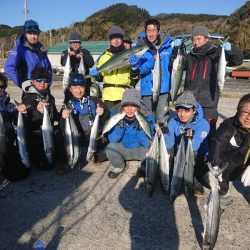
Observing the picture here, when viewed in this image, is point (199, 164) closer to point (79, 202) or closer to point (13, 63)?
point (79, 202)

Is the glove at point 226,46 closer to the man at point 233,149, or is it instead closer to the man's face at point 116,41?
the man at point 233,149

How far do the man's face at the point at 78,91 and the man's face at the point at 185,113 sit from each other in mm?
1769

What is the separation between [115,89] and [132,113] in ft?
2.94

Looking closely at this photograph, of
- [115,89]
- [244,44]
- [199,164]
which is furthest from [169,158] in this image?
[244,44]

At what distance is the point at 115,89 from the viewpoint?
230 inches

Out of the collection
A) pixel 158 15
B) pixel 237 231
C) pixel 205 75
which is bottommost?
pixel 237 231

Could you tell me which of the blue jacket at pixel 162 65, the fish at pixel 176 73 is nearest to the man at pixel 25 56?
the blue jacket at pixel 162 65

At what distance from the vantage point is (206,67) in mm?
5305

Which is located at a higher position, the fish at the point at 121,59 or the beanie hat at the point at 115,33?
the beanie hat at the point at 115,33

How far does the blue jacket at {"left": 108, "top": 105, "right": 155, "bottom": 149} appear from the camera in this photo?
522cm

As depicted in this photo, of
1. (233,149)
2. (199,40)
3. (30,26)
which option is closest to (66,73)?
(30,26)

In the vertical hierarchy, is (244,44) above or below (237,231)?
above

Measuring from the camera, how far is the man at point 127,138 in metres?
5.13

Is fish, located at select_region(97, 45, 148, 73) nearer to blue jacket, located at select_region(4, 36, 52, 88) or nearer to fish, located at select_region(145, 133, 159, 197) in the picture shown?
blue jacket, located at select_region(4, 36, 52, 88)
